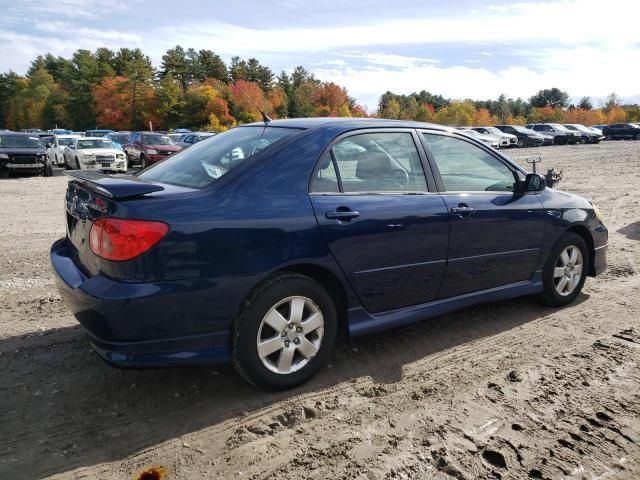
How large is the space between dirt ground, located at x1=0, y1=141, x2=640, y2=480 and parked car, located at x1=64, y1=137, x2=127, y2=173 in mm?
16391

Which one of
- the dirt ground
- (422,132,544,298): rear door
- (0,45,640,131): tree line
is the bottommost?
the dirt ground

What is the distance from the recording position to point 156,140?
77.9 feet

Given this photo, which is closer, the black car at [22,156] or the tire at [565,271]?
the tire at [565,271]

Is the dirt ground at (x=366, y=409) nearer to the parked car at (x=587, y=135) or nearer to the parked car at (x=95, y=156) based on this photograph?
the parked car at (x=95, y=156)

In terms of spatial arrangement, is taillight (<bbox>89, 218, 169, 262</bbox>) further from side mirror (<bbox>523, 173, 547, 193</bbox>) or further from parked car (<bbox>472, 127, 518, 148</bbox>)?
parked car (<bbox>472, 127, 518, 148</bbox>)

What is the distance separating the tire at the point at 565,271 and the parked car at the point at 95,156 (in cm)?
1808

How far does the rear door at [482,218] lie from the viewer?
155 inches

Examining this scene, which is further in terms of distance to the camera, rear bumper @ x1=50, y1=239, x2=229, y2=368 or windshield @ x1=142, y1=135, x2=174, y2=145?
windshield @ x1=142, y1=135, x2=174, y2=145

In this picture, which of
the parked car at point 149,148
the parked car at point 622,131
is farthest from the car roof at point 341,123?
the parked car at point 622,131

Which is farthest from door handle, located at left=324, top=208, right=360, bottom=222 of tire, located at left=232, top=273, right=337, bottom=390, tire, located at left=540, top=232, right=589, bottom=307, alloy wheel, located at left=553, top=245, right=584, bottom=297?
alloy wheel, located at left=553, top=245, right=584, bottom=297

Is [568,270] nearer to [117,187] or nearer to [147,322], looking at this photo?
[147,322]

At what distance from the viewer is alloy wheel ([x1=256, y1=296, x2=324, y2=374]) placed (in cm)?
311

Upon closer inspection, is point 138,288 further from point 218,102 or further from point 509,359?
point 218,102

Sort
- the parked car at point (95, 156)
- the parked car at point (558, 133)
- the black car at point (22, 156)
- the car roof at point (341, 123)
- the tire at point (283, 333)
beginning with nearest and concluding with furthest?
the tire at point (283, 333), the car roof at point (341, 123), the black car at point (22, 156), the parked car at point (95, 156), the parked car at point (558, 133)
